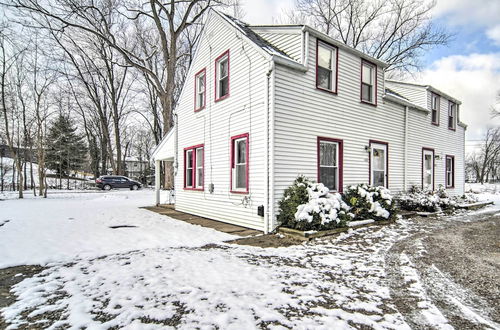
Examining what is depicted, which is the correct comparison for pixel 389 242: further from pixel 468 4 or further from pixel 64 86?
pixel 64 86

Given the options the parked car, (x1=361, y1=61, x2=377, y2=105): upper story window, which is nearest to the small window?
(x1=361, y1=61, x2=377, y2=105): upper story window

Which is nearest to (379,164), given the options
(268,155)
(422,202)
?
(422,202)

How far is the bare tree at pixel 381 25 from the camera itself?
717 inches

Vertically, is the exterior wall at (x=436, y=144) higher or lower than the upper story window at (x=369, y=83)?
lower

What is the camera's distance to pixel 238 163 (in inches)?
309

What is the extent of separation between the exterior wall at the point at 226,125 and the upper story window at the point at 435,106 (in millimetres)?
9463

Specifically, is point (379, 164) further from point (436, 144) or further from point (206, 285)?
point (206, 285)

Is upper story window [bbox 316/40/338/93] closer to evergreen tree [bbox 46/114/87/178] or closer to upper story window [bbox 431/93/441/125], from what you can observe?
upper story window [bbox 431/93/441/125]

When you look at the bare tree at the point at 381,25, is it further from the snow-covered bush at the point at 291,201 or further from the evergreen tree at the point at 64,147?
the evergreen tree at the point at 64,147

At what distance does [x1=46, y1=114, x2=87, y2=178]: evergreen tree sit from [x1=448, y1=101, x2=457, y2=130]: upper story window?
31.2 m

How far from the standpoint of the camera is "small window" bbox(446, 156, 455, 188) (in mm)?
13099

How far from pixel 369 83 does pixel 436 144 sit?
5.53 metres

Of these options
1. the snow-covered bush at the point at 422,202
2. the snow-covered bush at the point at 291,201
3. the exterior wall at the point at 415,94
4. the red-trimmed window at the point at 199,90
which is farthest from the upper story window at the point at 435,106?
the red-trimmed window at the point at 199,90

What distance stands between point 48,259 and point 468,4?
13.0 metres
